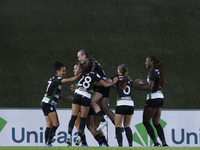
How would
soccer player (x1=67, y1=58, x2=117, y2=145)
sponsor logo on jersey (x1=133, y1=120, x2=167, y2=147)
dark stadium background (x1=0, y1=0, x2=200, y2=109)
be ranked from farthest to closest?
dark stadium background (x1=0, y1=0, x2=200, y2=109) → sponsor logo on jersey (x1=133, y1=120, x2=167, y2=147) → soccer player (x1=67, y1=58, x2=117, y2=145)

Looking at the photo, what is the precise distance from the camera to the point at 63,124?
29.6 ft

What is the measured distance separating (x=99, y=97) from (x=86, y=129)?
2.44m

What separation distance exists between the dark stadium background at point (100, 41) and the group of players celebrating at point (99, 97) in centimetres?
551

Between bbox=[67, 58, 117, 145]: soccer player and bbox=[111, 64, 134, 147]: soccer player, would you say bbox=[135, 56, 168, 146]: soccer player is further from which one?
bbox=[67, 58, 117, 145]: soccer player

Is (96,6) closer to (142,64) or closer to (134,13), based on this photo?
(134,13)

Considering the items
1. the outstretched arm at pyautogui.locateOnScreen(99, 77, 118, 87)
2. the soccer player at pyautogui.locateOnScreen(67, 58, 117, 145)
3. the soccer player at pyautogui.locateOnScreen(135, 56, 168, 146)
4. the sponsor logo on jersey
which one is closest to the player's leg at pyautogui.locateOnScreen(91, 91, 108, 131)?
the soccer player at pyautogui.locateOnScreen(67, 58, 117, 145)

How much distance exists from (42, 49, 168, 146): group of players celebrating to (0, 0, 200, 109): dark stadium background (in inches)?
217

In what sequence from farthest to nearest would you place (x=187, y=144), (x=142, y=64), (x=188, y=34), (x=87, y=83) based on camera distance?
(x=188, y=34), (x=142, y=64), (x=187, y=144), (x=87, y=83)

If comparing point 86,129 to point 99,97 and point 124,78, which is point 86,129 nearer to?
point 99,97

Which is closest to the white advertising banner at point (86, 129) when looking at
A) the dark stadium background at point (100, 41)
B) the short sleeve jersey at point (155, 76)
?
the short sleeve jersey at point (155, 76)

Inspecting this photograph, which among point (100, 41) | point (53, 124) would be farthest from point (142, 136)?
point (100, 41)

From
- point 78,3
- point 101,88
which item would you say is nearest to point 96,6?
point 78,3

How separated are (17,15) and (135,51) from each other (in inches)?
189

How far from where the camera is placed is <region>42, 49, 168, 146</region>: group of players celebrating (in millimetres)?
6293
